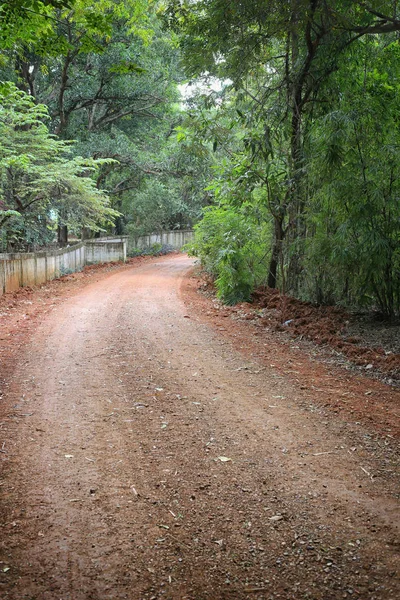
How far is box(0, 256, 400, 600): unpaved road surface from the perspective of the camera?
8.05 feet

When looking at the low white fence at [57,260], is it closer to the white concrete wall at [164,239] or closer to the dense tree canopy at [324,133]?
the white concrete wall at [164,239]

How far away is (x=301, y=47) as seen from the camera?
8.62 m

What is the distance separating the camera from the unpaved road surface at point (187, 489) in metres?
2.46

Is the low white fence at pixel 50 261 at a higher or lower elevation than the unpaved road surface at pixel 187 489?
higher

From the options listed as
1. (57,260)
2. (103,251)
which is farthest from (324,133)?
(103,251)

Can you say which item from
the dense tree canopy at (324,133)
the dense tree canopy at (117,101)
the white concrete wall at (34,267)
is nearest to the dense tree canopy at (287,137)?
the dense tree canopy at (324,133)

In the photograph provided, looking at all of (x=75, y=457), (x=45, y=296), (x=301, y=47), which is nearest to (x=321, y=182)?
(x=301, y=47)

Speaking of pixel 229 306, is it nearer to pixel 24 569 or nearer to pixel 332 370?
pixel 332 370

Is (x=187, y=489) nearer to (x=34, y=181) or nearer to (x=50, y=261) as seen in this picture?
(x=34, y=181)

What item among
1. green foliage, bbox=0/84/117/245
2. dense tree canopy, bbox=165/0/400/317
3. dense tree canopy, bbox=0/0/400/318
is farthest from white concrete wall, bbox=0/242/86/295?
dense tree canopy, bbox=165/0/400/317

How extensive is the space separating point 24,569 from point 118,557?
49cm

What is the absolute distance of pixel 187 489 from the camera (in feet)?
10.7

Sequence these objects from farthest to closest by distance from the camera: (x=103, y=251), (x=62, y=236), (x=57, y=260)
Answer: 1. (x=103, y=251)
2. (x=62, y=236)
3. (x=57, y=260)

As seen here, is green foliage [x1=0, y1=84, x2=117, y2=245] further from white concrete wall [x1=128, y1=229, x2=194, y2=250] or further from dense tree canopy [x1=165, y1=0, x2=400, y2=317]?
white concrete wall [x1=128, y1=229, x2=194, y2=250]
